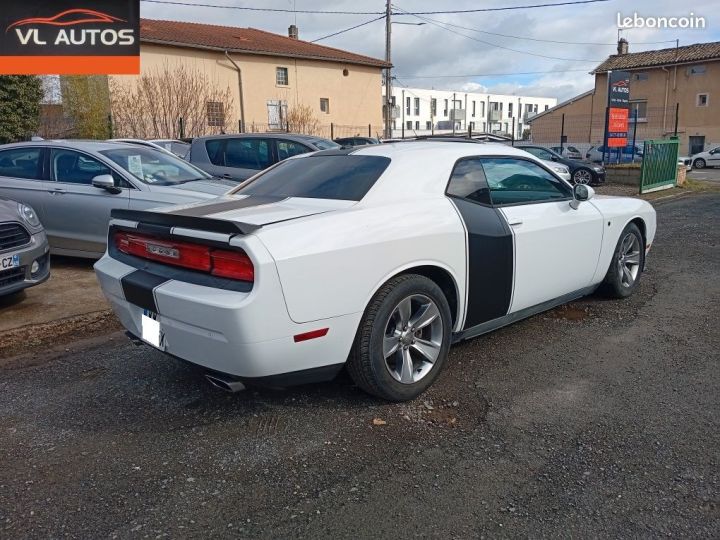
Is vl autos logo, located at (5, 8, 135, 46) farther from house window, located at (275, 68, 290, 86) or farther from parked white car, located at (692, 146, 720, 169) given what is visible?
parked white car, located at (692, 146, 720, 169)

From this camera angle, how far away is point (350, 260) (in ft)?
10.7

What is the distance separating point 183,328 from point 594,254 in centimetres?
351

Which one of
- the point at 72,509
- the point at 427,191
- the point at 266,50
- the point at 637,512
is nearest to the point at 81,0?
the point at 427,191

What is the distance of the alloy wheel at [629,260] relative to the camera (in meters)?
5.70

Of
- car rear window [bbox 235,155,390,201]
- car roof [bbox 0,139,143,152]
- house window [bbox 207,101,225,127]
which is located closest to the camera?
car rear window [bbox 235,155,390,201]

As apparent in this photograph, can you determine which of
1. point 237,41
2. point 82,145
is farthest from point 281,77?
point 82,145

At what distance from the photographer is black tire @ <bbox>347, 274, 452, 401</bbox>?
3393mm

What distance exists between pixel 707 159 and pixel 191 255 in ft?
115

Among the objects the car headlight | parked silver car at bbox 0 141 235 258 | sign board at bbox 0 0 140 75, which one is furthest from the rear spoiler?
sign board at bbox 0 0 140 75

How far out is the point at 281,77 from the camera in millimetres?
35406

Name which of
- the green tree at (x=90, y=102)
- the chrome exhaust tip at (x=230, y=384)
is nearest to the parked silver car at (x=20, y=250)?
the chrome exhaust tip at (x=230, y=384)

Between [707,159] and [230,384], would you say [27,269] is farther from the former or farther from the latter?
[707,159]

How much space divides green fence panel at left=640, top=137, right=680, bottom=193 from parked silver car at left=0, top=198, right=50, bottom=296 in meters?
14.6

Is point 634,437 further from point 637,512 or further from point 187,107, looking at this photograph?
point 187,107
